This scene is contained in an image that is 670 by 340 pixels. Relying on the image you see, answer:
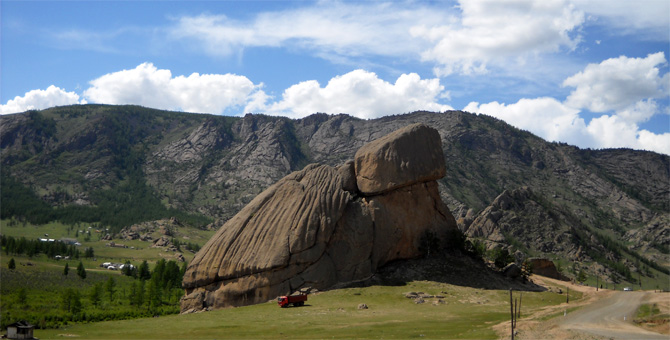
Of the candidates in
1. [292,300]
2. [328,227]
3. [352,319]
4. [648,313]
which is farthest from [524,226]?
[352,319]

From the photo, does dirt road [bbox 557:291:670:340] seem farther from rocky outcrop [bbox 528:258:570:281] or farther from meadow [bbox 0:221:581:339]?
rocky outcrop [bbox 528:258:570:281]

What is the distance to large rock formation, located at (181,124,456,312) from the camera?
72.0 metres

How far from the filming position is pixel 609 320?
49.4 meters

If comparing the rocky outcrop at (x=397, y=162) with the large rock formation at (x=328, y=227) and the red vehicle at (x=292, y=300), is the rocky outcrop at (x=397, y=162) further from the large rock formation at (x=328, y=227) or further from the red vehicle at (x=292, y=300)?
the red vehicle at (x=292, y=300)

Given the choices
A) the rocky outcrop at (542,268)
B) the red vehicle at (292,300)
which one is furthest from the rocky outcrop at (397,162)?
the rocky outcrop at (542,268)

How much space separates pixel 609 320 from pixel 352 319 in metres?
23.7

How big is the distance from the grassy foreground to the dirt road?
21.1 feet

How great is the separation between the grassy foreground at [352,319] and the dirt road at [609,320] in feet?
21.1

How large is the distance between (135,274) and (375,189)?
94985 mm

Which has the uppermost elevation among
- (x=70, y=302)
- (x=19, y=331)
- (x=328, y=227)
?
(x=328, y=227)

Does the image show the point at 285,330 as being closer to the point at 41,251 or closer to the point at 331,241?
the point at 331,241

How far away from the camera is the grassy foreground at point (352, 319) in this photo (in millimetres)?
49594

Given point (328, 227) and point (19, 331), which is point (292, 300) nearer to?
point (328, 227)

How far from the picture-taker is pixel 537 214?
617ft
